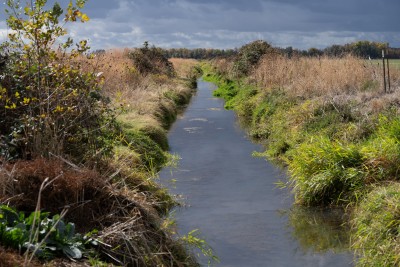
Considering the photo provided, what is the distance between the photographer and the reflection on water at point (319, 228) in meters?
8.74

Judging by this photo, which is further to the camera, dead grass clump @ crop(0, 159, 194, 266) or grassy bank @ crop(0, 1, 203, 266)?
dead grass clump @ crop(0, 159, 194, 266)

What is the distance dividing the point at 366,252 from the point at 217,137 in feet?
36.4

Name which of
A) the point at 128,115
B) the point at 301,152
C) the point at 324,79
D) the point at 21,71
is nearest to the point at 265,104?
the point at 324,79

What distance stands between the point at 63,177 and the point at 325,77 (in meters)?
14.5

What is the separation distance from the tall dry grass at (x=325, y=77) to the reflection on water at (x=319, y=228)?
7417 millimetres

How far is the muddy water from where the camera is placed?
8.33 m

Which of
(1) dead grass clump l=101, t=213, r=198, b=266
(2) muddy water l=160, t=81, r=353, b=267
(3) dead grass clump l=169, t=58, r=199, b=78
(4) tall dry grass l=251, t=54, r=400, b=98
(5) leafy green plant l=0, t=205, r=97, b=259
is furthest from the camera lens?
(3) dead grass clump l=169, t=58, r=199, b=78

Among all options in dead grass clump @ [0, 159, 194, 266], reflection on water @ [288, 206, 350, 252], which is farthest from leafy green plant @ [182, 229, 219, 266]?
reflection on water @ [288, 206, 350, 252]

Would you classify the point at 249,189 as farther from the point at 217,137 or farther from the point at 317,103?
the point at 217,137

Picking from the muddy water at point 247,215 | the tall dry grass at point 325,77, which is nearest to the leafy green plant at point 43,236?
the muddy water at point 247,215

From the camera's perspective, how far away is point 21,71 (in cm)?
927

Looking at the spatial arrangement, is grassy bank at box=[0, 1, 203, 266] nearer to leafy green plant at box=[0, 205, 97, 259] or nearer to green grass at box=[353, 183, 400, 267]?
leafy green plant at box=[0, 205, 97, 259]

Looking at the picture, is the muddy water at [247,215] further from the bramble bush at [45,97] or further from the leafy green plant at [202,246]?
the bramble bush at [45,97]

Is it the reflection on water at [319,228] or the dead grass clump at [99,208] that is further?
the reflection on water at [319,228]
